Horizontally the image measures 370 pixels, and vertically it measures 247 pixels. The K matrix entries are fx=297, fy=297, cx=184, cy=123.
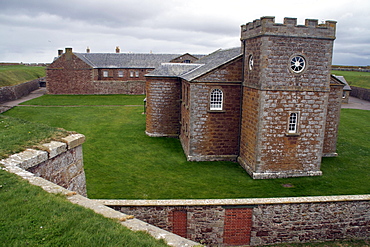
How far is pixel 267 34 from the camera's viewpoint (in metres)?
15.1

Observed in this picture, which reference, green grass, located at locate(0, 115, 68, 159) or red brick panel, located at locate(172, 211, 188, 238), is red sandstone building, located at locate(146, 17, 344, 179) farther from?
green grass, located at locate(0, 115, 68, 159)

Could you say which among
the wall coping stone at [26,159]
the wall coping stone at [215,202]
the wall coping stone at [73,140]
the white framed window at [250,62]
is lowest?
the wall coping stone at [215,202]

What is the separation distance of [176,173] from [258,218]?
607cm

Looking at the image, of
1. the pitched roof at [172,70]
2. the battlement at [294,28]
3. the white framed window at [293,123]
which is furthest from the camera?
the pitched roof at [172,70]

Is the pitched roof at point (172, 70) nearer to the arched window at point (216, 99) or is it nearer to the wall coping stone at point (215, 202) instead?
the arched window at point (216, 99)

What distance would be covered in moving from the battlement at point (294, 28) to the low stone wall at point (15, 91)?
3829 centimetres

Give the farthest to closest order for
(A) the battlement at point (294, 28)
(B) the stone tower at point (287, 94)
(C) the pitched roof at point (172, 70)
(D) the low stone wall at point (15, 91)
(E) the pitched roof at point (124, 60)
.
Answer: (E) the pitched roof at point (124, 60) < (D) the low stone wall at point (15, 91) < (C) the pitched roof at point (172, 70) < (B) the stone tower at point (287, 94) < (A) the battlement at point (294, 28)

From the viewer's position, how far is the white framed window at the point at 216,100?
1865 centimetres

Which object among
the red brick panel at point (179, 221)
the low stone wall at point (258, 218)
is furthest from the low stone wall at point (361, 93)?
the red brick panel at point (179, 221)

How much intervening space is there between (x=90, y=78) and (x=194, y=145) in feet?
124

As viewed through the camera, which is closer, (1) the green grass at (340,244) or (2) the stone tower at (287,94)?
(1) the green grass at (340,244)

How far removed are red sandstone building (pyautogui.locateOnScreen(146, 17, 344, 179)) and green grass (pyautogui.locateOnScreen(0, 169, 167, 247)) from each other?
11.8 metres

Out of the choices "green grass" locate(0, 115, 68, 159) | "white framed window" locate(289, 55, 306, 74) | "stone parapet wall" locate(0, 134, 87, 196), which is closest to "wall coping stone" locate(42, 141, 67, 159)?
"stone parapet wall" locate(0, 134, 87, 196)

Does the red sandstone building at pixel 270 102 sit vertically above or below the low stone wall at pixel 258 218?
above
